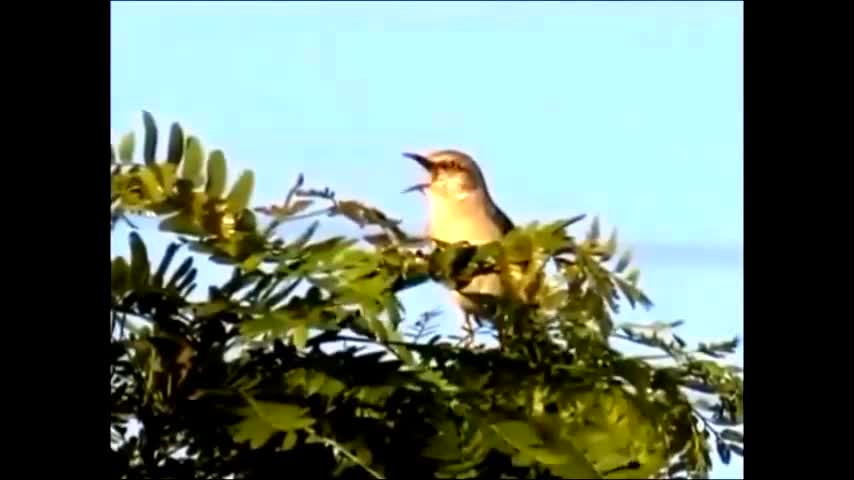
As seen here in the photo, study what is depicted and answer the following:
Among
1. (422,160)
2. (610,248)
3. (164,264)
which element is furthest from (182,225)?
(422,160)

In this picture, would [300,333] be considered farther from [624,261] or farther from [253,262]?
[624,261]

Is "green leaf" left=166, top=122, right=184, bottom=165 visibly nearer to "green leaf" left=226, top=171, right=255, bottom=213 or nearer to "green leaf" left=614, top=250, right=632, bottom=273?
"green leaf" left=226, top=171, right=255, bottom=213

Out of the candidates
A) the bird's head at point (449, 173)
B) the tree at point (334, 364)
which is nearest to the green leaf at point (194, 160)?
the tree at point (334, 364)

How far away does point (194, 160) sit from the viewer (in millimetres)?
817

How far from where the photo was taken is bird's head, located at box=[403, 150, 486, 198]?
3.87ft

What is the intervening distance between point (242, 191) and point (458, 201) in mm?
418

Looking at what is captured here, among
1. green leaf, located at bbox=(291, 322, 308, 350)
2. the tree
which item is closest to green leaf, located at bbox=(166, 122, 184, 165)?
the tree

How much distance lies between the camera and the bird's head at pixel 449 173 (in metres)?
1.18

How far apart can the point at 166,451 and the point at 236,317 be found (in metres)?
0.07

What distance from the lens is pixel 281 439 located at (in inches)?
28.8

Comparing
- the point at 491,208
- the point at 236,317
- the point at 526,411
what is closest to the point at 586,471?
the point at 526,411

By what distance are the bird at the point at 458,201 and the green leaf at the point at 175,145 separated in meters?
0.31

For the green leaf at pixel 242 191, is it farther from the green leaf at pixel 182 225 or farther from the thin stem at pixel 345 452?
the thin stem at pixel 345 452
